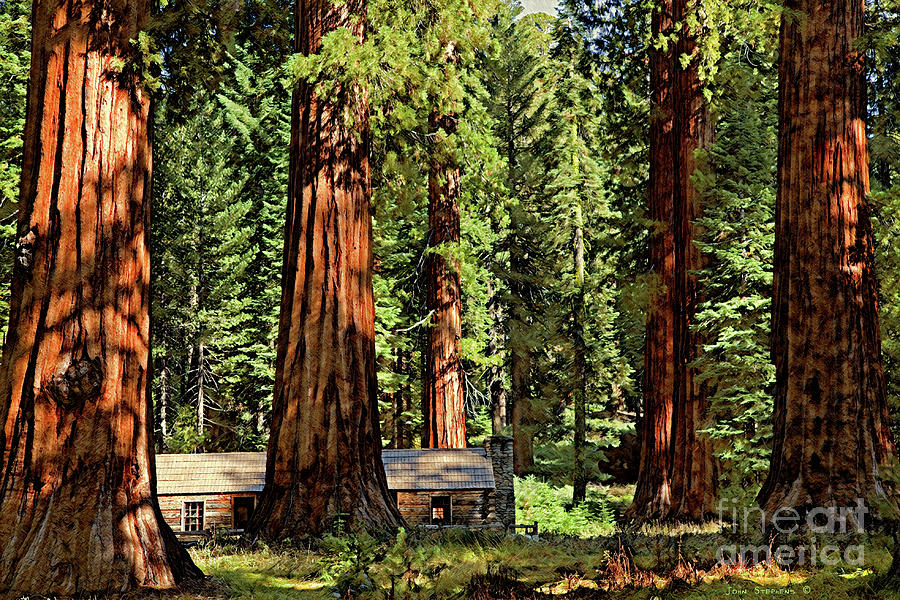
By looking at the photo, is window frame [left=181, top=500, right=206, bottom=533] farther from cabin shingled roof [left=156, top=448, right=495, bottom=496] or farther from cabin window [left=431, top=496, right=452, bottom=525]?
cabin window [left=431, top=496, right=452, bottom=525]

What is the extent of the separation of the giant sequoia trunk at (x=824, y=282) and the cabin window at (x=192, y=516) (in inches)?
710

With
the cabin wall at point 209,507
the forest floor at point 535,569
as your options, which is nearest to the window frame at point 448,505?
the cabin wall at point 209,507

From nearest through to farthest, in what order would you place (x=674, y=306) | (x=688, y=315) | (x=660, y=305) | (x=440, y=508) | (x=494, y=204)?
(x=494, y=204), (x=688, y=315), (x=674, y=306), (x=660, y=305), (x=440, y=508)

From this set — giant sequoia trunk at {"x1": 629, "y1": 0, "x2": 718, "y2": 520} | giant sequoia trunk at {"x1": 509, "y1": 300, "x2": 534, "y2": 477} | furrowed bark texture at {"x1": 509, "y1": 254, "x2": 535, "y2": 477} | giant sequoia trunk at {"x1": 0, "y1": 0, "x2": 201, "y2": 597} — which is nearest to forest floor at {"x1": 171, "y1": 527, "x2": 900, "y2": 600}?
giant sequoia trunk at {"x1": 0, "y1": 0, "x2": 201, "y2": 597}

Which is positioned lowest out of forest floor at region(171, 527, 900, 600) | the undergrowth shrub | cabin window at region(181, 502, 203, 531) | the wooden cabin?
the undergrowth shrub

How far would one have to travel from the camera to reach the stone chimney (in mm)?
21031

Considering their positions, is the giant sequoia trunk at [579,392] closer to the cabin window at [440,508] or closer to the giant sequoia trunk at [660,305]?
the cabin window at [440,508]

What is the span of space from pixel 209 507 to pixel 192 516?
0.64 meters

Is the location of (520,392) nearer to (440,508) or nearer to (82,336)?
(440,508)

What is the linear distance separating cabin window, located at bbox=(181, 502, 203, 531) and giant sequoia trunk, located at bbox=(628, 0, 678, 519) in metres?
12.7

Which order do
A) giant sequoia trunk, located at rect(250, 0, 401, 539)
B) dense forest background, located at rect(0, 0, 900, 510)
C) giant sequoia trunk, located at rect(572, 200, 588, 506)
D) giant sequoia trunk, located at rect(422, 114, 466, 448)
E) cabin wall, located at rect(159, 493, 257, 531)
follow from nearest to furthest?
giant sequoia trunk, located at rect(250, 0, 401, 539), dense forest background, located at rect(0, 0, 900, 510), giant sequoia trunk, located at rect(422, 114, 466, 448), cabin wall, located at rect(159, 493, 257, 531), giant sequoia trunk, located at rect(572, 200, 588, 506)

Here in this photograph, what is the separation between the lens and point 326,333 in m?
9.23

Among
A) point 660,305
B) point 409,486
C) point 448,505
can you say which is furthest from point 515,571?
point 448,505

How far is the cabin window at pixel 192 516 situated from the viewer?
2223 centimetres
